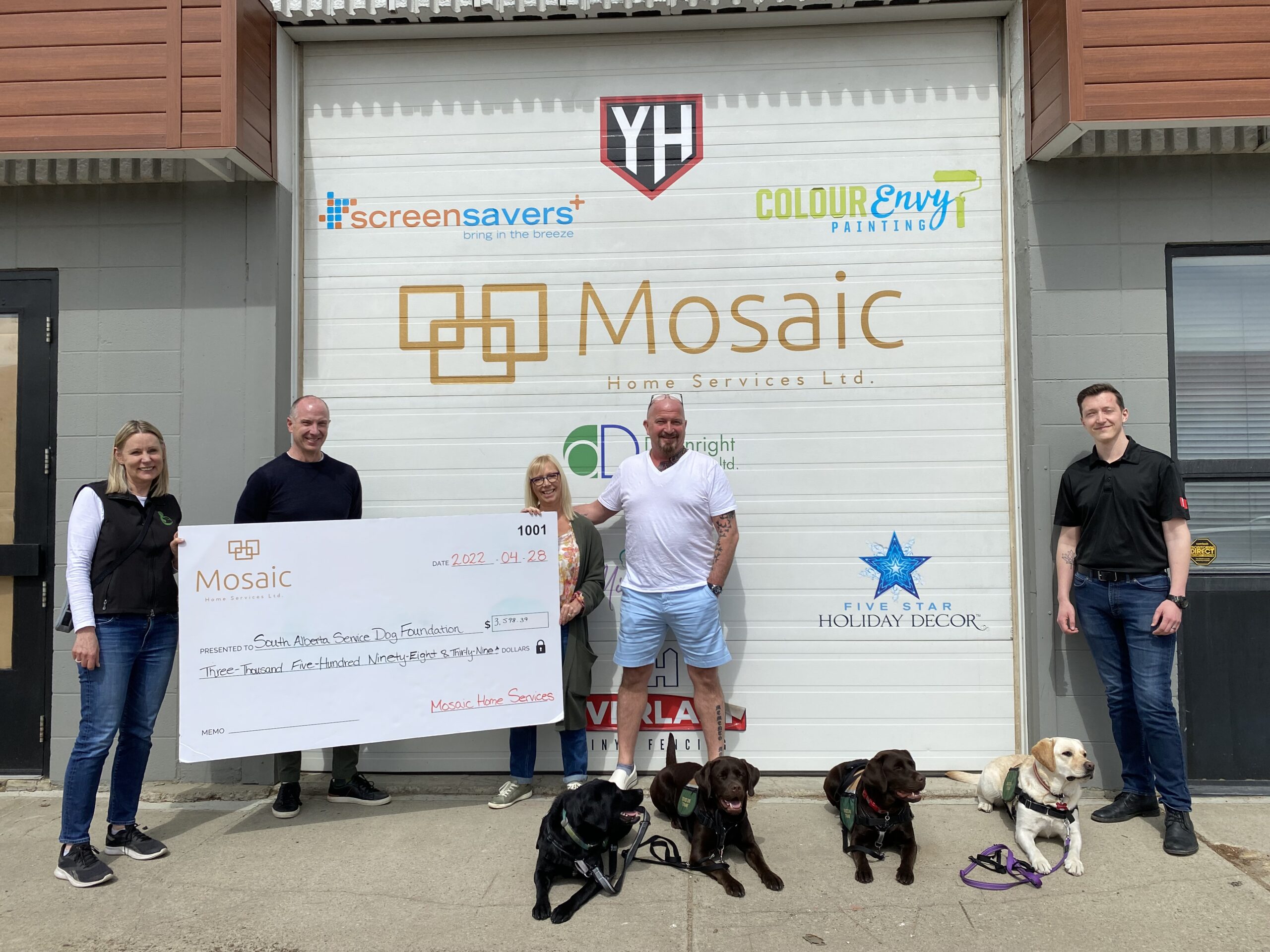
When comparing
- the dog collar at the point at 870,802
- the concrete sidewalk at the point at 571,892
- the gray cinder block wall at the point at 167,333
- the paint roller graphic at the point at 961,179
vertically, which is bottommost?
the concrete sidewalk at the point at 571,892

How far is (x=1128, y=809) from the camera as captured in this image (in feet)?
13.2

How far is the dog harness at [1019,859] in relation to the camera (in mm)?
3354

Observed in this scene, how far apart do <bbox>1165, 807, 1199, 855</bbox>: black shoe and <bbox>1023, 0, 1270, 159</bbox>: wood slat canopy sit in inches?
131

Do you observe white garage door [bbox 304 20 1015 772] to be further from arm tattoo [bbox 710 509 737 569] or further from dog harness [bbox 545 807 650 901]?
dog harness [bbox 545 807 650 901]

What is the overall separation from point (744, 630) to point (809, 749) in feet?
2.53

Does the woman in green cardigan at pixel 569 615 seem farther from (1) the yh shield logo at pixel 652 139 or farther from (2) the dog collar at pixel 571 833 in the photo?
(1) the yh shield logo at pixel 652 139

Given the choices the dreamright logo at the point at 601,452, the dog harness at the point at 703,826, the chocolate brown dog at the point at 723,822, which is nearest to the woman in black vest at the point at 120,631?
the dreamright logo at the point at 601,452

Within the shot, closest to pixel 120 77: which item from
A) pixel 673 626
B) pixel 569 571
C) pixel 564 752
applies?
pixel 569 571

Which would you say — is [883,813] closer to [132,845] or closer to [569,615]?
[569,615]

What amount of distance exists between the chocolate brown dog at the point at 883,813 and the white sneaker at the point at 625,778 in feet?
4.04

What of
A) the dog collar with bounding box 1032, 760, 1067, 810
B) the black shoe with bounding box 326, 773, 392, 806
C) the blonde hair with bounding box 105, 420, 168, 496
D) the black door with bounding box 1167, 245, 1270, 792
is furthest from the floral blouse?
the black door with bounding box 1167, 245, 1270, 792

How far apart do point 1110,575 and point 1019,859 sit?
1.39 metres

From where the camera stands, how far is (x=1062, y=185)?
15.0ft

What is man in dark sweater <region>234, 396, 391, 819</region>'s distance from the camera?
13.6ft
